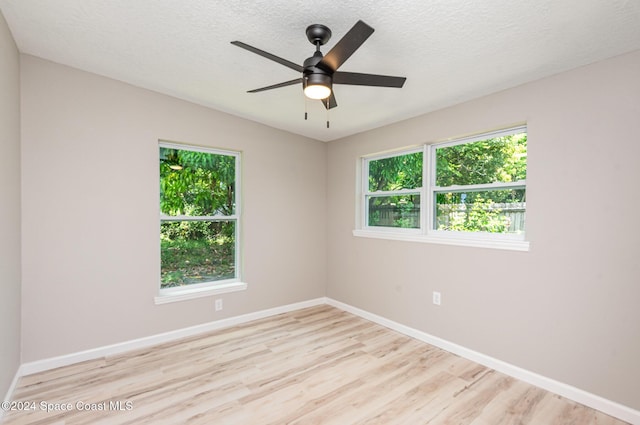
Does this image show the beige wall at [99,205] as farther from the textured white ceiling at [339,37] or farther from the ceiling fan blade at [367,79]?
the ceiling fan blade at [367,79]

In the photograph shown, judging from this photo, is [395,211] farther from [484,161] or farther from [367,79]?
[367,79]

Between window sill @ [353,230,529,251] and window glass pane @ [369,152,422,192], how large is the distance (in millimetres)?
568

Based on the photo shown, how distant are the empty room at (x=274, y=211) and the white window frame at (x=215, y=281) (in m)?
0.03

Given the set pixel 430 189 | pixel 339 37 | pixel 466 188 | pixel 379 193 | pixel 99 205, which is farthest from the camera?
pixel 379 193

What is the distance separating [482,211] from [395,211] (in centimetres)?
105

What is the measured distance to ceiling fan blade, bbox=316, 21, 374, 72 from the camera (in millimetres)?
1476

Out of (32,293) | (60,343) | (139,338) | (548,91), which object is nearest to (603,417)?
(548,91)

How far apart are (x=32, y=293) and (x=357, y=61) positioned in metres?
3.25

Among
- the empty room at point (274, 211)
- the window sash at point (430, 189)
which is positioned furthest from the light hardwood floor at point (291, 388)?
the window sash at point (430, 189)

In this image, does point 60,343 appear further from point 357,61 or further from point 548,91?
point 548,91

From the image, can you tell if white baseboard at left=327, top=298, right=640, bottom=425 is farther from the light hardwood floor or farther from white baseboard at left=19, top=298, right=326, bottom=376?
white baseboard at left=19, top=298, right=326, bottom=376

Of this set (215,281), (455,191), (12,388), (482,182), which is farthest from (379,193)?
(12,388)

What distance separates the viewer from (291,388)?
2414 mm

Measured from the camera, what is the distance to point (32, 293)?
260 cm
